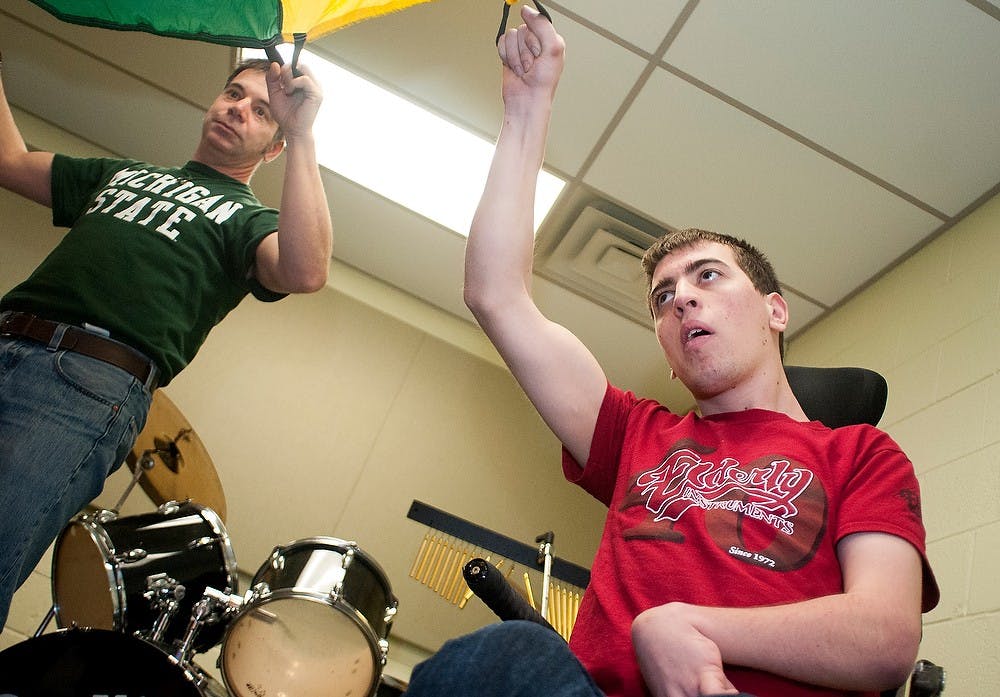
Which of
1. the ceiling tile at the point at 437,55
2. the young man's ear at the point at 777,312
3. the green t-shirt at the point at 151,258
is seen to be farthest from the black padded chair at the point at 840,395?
the ceiling tile at the point at 437,55

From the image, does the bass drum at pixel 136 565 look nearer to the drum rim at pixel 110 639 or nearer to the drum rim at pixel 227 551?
the drum rim at pixel 227 551

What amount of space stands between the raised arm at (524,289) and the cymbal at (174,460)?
1754 millimetres

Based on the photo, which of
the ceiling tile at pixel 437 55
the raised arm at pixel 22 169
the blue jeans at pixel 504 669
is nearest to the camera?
the blue jeans at pixel 504 669

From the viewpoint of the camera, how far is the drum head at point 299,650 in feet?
6.68

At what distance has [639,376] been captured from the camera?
4086 millimetres

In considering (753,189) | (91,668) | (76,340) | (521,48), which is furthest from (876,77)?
(91,668)

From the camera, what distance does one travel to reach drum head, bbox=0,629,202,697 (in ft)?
5.51

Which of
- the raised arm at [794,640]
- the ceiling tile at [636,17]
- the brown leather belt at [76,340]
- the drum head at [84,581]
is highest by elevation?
the ceiling tile at [636,17]

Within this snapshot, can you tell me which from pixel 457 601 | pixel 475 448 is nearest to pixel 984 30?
pixel 475 448

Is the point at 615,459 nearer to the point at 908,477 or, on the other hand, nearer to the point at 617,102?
the point at 908,477

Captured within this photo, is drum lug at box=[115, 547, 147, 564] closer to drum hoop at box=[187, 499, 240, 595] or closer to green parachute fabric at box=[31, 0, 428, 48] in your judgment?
drum hoop at box=[187, 499, 240, 595]

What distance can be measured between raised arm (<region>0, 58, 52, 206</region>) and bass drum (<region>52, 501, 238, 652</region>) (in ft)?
2.90

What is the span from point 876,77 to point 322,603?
2.30m

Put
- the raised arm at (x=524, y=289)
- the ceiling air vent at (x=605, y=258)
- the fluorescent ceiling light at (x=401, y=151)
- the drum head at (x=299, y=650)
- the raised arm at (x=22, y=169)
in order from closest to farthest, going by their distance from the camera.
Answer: the raised arm at (x=524, y=289) → the raised arm at (x=22, y=169) → the drum head at (x=299, y=650) → the fluorescent ceiling light at (x=401, y=151) → the ceiling air vent at (x=605, y=258)
